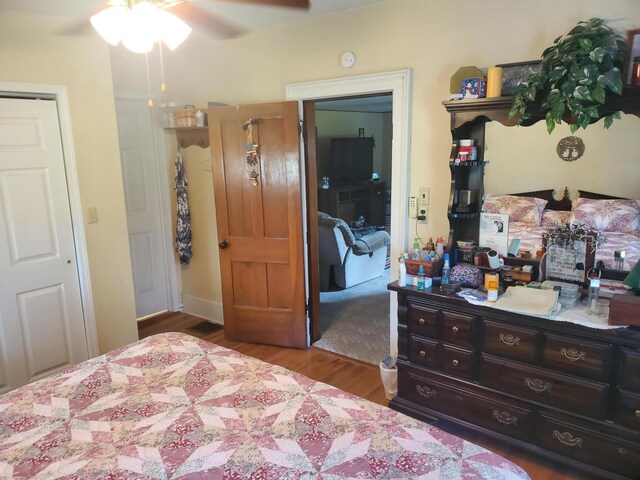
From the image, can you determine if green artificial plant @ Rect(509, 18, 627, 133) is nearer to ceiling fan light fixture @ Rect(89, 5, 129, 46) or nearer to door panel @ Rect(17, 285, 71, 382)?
ceiling fan light fixture @ Rect(89, 5, 129, 46)

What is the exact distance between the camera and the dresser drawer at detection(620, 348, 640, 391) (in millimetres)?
1989

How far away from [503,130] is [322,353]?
217cm

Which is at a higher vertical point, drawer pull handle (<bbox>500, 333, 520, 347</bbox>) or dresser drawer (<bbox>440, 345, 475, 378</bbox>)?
drawer pull handle (<bbox>500, 333, 520, 347</bbox>)

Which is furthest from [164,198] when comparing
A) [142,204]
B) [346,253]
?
[346,253]

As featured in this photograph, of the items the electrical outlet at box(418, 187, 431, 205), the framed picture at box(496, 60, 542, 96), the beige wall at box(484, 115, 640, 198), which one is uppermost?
the framed picture at box(496, 60, 542, 96)

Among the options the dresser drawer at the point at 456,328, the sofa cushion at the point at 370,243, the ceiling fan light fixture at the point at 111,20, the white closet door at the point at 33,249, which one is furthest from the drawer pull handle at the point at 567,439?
the white closet door at the point at 33,249

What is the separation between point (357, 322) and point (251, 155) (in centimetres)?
182

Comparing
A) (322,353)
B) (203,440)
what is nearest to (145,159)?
(322,353)

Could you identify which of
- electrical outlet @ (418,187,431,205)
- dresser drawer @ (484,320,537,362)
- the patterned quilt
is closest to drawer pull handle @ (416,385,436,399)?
dresser drawer @ (484,320,537,362)

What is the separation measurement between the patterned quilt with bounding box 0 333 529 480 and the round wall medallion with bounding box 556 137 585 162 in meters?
1.66

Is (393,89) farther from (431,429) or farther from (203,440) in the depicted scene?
(203,440)

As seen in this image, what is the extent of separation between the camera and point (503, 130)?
260cm

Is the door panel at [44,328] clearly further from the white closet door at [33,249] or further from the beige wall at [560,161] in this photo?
the beige wall at [560,161]

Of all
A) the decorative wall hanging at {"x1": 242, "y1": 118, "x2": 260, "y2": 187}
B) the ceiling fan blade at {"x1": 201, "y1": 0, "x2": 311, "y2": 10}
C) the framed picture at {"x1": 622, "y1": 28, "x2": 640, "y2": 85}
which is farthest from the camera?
the decorative wall hanging at {"x1": 242, "y1": 118, "x2": 260, "y2": 187}
